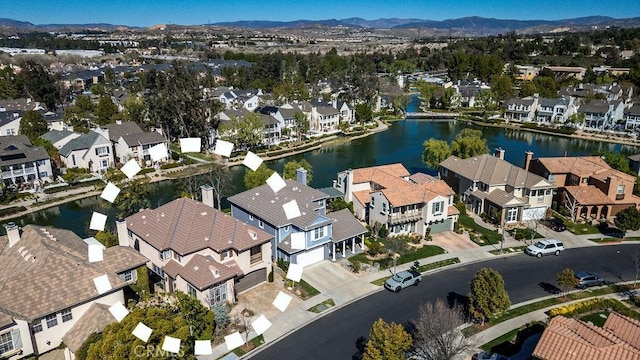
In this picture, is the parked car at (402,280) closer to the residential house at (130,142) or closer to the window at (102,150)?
the residential house at (130,142)

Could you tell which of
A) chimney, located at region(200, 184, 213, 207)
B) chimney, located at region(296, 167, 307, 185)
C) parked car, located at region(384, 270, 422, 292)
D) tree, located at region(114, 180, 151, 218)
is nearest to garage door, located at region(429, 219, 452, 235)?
parked car, located at region(384, 270, 422, 292)

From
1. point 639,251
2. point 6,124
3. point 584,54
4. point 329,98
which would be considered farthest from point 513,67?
point 6,124

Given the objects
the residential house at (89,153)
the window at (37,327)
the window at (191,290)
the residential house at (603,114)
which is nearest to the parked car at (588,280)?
the window at (191,290)

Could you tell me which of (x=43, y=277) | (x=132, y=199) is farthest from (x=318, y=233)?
(x=43, y=277)

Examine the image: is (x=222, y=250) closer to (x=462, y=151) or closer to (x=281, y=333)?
(x=281, y=333)

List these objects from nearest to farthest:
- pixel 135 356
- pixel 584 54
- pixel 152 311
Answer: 1. pixel 135 356
2. pixel 152 311
3. pixel 584 54
